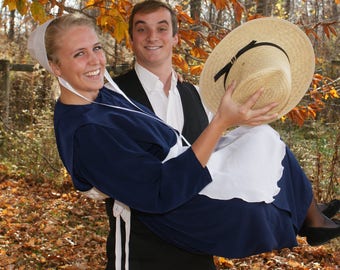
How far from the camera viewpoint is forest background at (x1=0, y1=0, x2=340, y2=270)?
3.91 m

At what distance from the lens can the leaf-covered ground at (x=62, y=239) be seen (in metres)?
5.07

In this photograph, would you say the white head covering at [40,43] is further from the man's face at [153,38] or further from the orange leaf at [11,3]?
the orange leaf at [11,3]

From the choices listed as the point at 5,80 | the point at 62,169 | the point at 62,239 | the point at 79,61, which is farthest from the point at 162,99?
the point at 5,80

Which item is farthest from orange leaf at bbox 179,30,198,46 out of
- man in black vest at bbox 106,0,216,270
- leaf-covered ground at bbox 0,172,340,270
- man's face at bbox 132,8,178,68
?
leaf-covered ground at bbox 0,172,340,270

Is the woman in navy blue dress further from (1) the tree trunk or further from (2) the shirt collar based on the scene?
(1) the tree trunk

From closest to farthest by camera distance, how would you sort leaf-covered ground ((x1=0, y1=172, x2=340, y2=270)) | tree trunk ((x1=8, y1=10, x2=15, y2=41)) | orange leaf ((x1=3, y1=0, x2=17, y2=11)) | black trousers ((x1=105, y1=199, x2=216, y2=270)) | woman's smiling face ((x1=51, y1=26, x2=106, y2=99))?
woman's smiling face ((x1=51, y1=26, x2=106, y2=99)), black trousers ((x1=105, y1=199, x2=216, y2=270)), orange leaf ((x1=3, y1=0, x2=17, y2=11)), leaf-covered ground ((x1=0, y1=172, x2=340, y2=270)), tree trunk ((x1=8, y1=10, x2=15, y2=41))

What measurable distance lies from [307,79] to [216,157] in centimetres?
56

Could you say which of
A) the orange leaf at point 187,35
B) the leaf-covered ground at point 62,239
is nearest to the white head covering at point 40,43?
the orange leaf at point 187,35

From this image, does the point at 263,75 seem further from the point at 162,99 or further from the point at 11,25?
the point at 11,25

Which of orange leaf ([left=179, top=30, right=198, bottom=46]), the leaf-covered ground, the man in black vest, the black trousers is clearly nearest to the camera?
the black trousers

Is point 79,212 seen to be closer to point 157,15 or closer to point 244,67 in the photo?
point 157,15

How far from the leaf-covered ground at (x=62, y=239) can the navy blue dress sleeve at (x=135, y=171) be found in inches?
127

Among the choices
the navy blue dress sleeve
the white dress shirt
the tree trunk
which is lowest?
the navy blue dress sleeve

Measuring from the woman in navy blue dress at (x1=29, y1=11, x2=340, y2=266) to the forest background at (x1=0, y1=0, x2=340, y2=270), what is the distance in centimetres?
111
